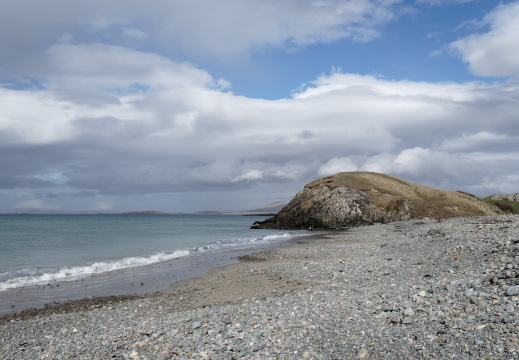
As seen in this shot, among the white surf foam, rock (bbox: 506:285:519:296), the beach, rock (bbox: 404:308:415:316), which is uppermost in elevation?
rock (bbox: 506:285:519:296)

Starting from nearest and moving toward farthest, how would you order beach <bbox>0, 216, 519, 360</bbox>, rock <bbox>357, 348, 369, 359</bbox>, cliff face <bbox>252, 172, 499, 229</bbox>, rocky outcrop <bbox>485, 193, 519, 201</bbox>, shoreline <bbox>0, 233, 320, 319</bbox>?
rock <bbox>357, 348, 369, 359</bbox>
beach <bbox>0, 216, 519, 360</bbox>
shoreline <bbox>0, 233, 320, 319</bbox>
cliff face <bbox>252, 172, 499, 229</bbox>
rocky outcrop <bbox>485, 193, 519, 201</bbox>

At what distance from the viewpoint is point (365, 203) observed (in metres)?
60.0

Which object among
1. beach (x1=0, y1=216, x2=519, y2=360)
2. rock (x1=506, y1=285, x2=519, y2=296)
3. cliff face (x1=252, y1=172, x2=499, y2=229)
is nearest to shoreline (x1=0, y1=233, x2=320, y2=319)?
beach (x1=0, y1=216, x2=519, y2=360)

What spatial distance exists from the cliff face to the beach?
42.4 meters

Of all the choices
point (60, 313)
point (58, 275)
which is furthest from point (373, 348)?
point (58, 275)

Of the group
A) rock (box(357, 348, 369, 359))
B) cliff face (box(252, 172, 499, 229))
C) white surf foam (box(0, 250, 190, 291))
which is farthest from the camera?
cliff face (box(252, 172, 499, 229))

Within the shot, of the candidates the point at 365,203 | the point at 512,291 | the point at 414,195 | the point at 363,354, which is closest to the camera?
the point at 363,354

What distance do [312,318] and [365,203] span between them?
175 ft

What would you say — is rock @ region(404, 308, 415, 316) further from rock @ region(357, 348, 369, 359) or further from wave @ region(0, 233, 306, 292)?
wave @ region(0, 233, 306, 292)

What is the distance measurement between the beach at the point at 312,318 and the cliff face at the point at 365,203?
4244cm

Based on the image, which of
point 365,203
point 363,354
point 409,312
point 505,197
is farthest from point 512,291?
point 505,197

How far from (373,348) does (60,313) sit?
11742 mm

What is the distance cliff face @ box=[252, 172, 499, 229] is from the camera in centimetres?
5784

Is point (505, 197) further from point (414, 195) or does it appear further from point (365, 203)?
point (365, 203)
